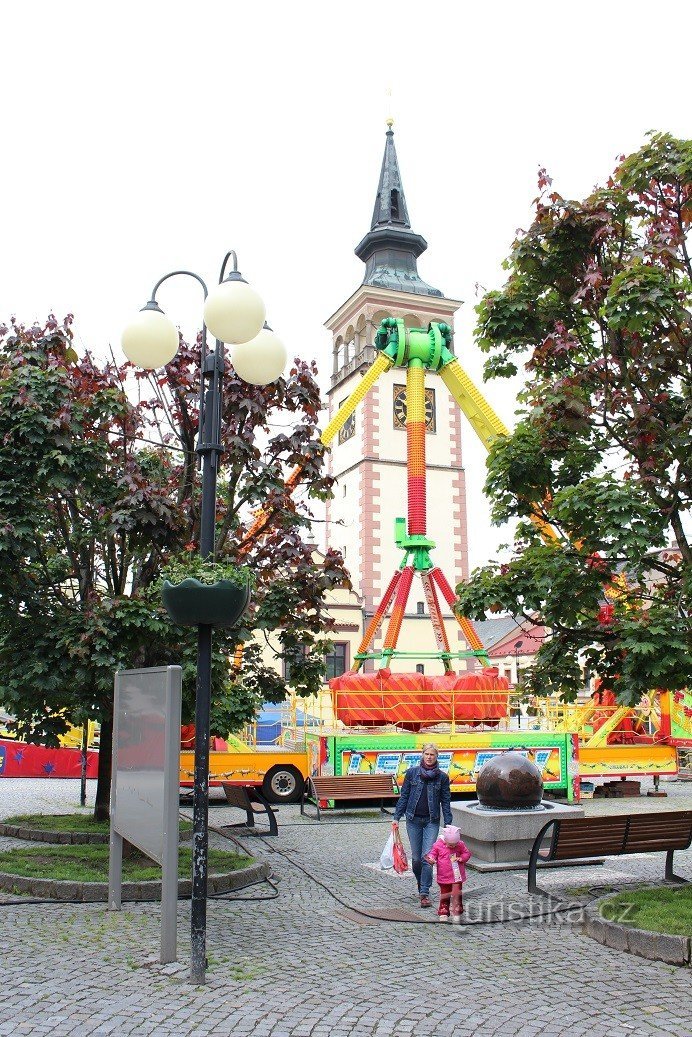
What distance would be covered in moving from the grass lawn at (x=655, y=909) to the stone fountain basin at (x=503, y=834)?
2.29 metres

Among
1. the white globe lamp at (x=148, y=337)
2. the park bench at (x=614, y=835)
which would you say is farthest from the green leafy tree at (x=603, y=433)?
the white globe lamp at (x=148, y=337)

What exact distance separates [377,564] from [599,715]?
680 inches

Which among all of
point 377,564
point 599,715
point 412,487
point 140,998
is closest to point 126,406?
point 140,998

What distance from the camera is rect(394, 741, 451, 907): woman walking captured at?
923cm

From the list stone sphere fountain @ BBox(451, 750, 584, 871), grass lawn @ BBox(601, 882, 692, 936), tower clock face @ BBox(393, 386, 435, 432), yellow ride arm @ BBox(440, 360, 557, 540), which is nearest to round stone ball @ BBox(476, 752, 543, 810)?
stone sphere fountain @ BBox(451, 750, 584, 871)

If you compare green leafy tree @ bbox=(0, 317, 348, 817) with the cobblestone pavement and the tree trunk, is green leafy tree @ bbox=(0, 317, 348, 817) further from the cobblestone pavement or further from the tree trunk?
the cobblestone pavement

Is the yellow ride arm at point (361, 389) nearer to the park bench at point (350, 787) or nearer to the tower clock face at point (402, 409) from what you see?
the park bench at point (350, 787)

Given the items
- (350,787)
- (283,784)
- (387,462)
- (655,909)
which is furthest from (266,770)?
(387,462)

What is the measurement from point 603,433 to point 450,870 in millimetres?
4691

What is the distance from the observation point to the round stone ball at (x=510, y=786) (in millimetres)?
11297

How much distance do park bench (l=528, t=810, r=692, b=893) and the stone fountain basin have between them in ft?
5.29

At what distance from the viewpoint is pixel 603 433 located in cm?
962

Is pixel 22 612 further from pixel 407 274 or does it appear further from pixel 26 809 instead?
pixel 407 274

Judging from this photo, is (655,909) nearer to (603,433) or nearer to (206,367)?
(603,433)
